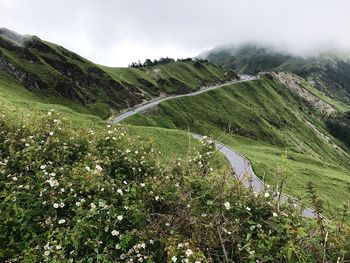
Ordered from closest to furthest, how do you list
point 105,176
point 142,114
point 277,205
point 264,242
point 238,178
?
point 264,242 → point 277,205 → point 238,178 → point 105,176 → point 142,114

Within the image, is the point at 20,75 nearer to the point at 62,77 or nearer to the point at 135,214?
the point at 62,77

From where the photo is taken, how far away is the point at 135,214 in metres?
11.4

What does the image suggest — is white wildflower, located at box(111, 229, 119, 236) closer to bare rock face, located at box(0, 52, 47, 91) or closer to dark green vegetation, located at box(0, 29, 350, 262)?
dark green vegetation, located at box(0, 29, 350, 262)

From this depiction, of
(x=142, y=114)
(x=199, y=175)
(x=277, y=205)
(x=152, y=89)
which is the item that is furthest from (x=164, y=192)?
(x=152, y=89)

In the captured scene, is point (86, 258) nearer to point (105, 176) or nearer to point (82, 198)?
point (82, 198)

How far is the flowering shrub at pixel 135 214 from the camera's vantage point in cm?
1011

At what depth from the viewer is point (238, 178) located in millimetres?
12117

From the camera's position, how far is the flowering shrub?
10109 millimetres

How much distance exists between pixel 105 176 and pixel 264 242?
5.57 metres

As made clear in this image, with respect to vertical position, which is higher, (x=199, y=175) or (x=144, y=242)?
(x=199, y=175)

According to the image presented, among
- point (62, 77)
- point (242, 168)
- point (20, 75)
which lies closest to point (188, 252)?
point (242, 168)

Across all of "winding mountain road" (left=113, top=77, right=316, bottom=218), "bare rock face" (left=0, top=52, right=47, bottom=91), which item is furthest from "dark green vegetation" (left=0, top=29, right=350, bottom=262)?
"bare rock face" (left=0, top=52, right=47, bottom=91)

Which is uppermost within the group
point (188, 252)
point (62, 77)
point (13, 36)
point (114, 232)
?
point (13, 36)

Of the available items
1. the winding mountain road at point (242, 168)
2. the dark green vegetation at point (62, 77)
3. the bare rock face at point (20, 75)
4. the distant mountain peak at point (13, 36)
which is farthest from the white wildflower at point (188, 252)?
the distant mountain peak at point (13, 36)
